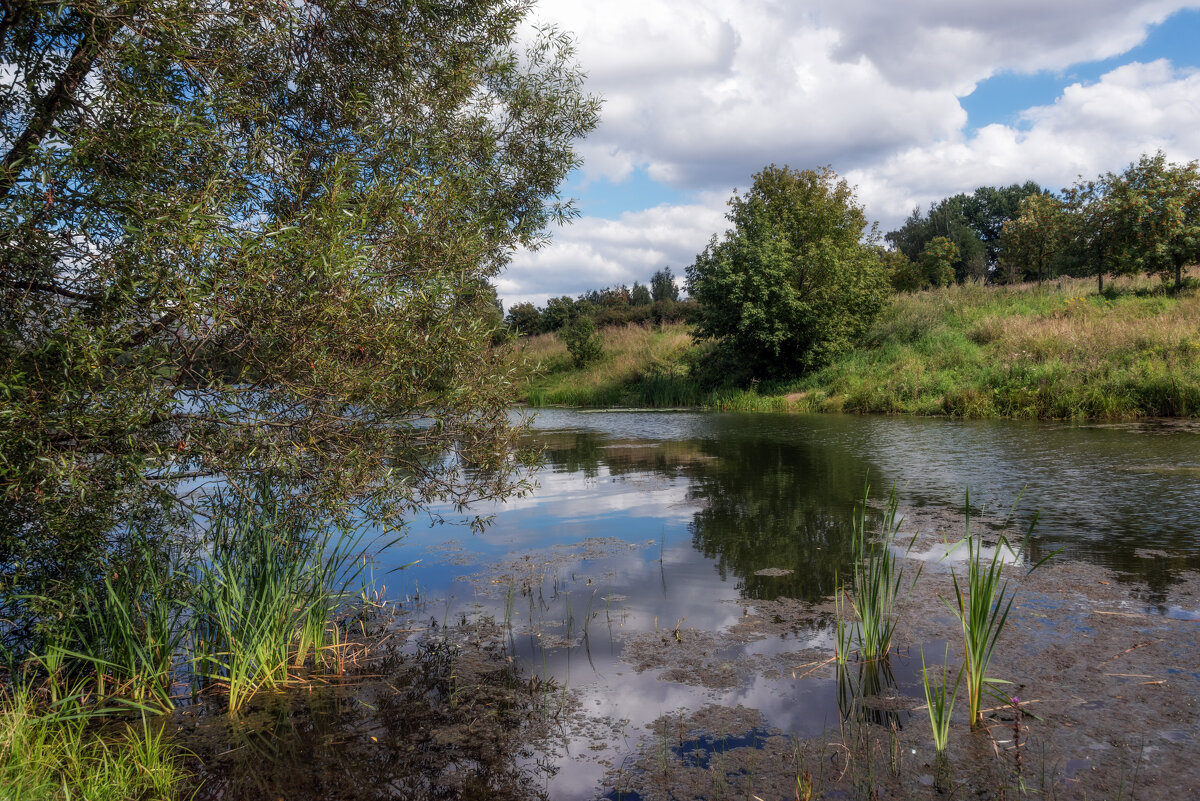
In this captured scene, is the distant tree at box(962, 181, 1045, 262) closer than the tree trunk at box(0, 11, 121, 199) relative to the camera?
No

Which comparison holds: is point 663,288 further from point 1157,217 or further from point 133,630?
point 133,630

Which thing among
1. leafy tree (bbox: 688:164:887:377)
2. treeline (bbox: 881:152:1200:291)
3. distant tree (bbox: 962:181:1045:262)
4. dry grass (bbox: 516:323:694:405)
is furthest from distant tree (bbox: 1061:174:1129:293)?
distant tree (bbox: 962:181:1045:262)

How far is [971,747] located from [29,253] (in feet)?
19.9

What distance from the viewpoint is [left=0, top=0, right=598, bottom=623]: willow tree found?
4.22 m

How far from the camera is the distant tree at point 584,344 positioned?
40594mm

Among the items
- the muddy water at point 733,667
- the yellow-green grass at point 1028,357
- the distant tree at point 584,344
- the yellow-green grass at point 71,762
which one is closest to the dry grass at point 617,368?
the distant tree at point 584,344

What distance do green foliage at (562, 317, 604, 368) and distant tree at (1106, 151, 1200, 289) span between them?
23713mm

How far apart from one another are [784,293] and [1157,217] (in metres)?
14.1

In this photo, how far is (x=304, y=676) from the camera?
544cm

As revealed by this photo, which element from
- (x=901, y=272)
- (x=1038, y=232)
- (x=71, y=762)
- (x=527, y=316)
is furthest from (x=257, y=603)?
(x=527, y=316)

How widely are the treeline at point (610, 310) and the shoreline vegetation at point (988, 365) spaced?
488cm

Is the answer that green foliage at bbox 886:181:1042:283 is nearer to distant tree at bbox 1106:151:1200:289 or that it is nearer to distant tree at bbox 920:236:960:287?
distant tree at bbox 920:236:960:287

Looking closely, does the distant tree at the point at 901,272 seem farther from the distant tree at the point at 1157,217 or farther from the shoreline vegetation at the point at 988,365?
the distant tree at the point at 1157,217

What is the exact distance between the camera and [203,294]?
166 inches
